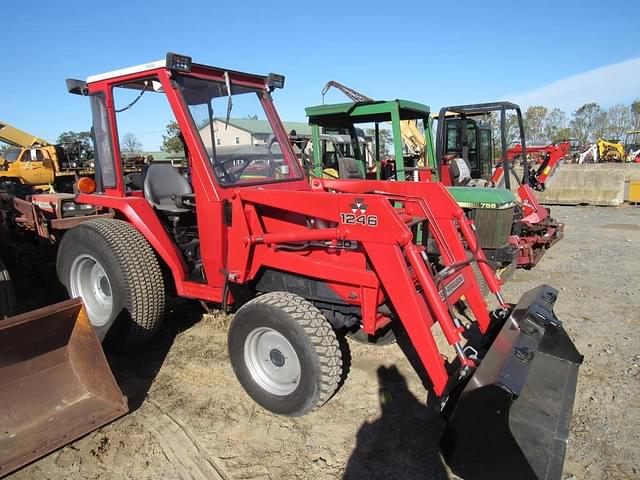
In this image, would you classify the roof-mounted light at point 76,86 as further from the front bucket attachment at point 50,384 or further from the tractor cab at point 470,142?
the tractor cab at point 470,142

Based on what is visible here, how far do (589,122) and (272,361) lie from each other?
5083 centimetres

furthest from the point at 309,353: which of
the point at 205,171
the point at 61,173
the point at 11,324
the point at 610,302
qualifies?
the point at 61,173

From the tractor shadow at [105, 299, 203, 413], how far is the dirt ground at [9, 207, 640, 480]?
16 mm

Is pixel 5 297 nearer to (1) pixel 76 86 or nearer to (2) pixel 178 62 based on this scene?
(1) pixel 76 86

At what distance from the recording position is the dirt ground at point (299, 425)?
101 inches

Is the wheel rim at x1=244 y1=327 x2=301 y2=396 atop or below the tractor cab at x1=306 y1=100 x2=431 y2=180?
below

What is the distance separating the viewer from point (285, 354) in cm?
299

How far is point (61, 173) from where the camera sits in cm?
1509

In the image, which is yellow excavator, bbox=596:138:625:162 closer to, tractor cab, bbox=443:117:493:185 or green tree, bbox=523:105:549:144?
tractor cab, bbox=443:117:493:185

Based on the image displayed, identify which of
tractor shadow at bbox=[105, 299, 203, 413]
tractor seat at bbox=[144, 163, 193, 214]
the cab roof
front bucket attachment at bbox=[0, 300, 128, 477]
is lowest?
tractor shadow at bbox=[105, 299, 203, 413]

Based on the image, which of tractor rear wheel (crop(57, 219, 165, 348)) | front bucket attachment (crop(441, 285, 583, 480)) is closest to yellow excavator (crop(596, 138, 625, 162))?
front bucket attachment (crop(441, 285, 583, 480))

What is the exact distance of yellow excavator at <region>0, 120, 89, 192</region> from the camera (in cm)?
1455

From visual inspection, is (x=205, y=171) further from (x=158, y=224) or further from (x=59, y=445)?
(x=59, y=445)

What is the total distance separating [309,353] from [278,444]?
0.60 m
